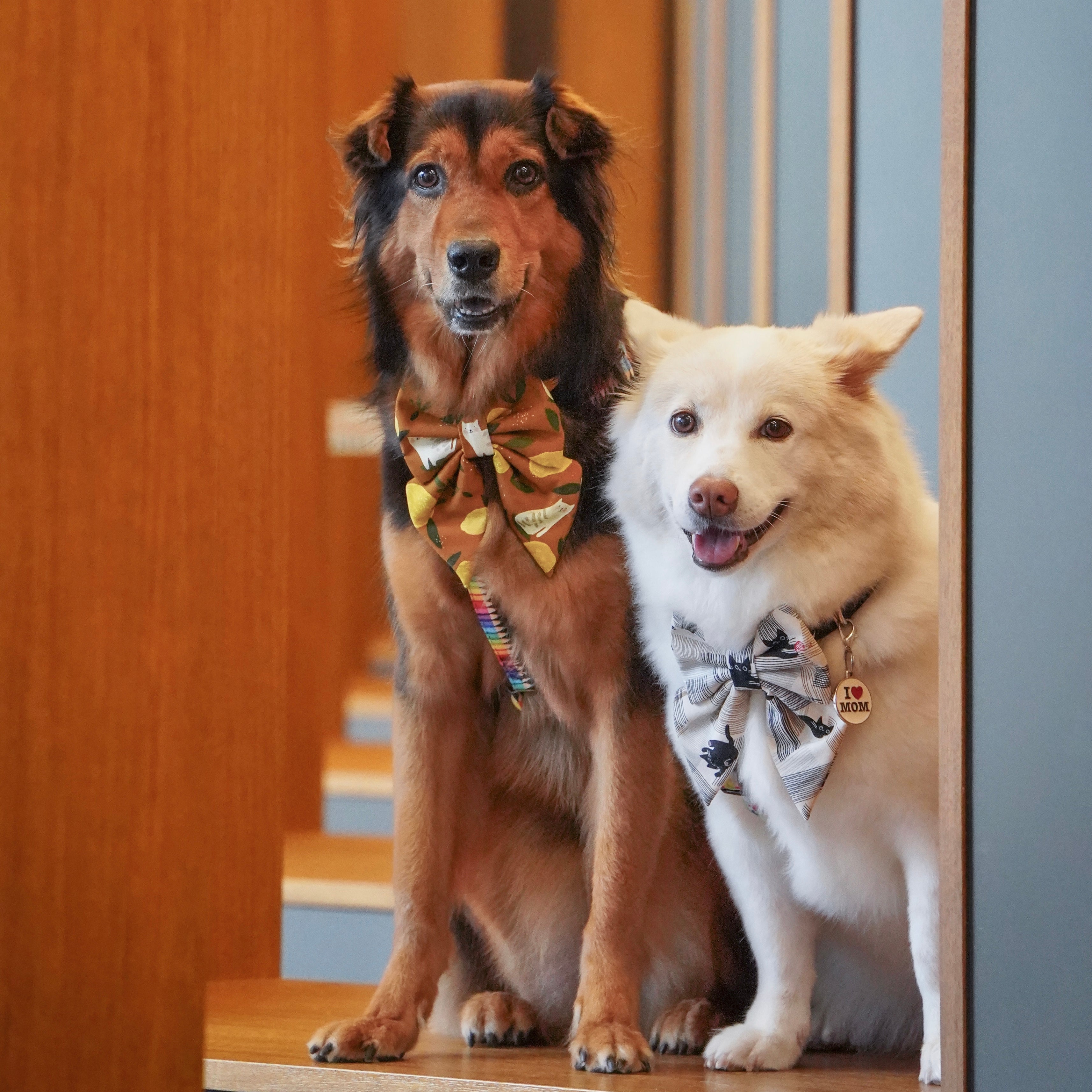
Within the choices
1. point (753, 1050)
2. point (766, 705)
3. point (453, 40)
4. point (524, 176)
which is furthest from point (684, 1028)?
point (453, 40)

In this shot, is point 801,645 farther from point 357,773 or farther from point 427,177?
point 357,773

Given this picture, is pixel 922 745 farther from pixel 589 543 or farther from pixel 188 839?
pixel 188 839

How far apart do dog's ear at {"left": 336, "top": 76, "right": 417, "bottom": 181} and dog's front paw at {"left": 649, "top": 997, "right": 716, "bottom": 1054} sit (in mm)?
886

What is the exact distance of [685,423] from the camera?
1125 mm

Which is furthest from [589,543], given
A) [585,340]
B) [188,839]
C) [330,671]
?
[330,671]

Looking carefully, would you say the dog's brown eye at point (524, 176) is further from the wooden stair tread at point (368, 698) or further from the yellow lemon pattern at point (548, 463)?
the wooden stair tread at point (368, 698)

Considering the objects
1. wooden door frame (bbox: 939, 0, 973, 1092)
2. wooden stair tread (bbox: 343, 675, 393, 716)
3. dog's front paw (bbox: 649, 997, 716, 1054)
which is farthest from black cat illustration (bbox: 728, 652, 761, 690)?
wooden stair tread (bbox: 343, 675, 393, 716)

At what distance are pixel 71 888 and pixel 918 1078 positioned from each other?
0.73 meters

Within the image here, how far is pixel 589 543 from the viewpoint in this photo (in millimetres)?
1221

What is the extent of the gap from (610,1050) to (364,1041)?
0.22 metres

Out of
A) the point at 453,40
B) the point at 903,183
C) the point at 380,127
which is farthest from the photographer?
the point at 453,40

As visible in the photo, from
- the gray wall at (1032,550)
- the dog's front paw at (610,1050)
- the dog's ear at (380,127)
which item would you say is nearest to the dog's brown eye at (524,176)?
the dog's ear at (380,127)

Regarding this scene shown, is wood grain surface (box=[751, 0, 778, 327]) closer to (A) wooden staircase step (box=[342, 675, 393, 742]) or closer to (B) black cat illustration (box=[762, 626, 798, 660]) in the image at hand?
(B) black cat illustration (box=[762, 626, 798, 660])

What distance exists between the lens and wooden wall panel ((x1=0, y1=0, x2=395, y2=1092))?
104cm
